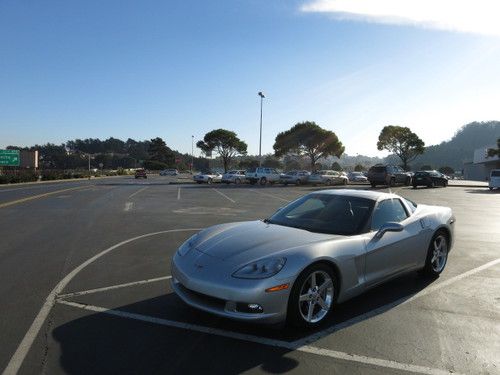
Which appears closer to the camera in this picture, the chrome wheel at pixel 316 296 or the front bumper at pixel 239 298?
the front bumper at pixel 239 298

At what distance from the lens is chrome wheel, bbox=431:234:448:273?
→ 646 centimetres

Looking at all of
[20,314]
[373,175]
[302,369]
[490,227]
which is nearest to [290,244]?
[302,369]

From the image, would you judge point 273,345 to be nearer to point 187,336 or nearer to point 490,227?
point 187,336

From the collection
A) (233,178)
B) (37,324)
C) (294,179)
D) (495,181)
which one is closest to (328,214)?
(37,324)

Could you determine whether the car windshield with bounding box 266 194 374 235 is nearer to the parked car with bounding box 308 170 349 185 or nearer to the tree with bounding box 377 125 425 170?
the parked car with bounding box 308 170 349 185

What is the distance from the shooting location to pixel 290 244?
181 inches

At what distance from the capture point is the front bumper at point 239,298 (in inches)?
160

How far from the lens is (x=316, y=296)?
4535 mm

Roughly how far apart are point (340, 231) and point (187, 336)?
2100 mm

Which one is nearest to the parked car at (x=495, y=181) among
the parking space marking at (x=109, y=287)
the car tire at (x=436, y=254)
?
the car tire at (x=436, y=254)

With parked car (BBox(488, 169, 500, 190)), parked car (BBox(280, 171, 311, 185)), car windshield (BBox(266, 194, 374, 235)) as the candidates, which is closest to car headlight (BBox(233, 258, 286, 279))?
car windshield (BBox(266, 194, 374, 235))

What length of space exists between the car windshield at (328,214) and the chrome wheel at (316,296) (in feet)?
2.33

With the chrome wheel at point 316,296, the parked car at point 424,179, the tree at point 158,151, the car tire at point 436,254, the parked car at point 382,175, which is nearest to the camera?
the chrome wheel at point 316,296

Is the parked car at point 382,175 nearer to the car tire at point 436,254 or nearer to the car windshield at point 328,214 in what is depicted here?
the car tire at point 436,254
